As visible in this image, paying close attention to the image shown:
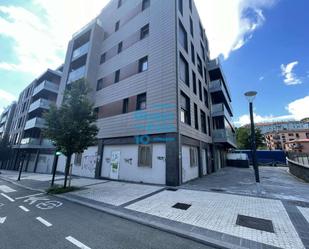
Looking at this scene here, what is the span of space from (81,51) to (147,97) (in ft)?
43.3

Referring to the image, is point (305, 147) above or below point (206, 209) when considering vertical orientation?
above

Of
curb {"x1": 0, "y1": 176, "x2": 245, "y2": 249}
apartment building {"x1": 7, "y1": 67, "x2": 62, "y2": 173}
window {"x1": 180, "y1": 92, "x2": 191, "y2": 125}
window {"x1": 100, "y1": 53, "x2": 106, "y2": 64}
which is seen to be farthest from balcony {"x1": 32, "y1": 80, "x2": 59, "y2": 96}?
curb {"x1": 0, "y1": 176, "x2": 245, "y2": 249}

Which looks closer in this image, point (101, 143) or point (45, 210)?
point (45, 210)

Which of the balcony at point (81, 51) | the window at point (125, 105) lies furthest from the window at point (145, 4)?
the window at point (125, 105)

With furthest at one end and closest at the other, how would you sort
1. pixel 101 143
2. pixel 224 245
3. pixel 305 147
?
pixel 305 147 < pixel 101 143 < pixel 224 245

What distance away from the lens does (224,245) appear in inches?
134

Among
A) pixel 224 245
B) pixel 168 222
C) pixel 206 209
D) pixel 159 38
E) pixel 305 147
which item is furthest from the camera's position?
pixel 305 147

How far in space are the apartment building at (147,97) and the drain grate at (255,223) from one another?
488 cm

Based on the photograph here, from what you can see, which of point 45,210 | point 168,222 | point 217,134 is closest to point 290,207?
point 168,222

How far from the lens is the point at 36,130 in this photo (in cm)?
2562

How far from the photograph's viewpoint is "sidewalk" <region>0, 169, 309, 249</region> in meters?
3.65

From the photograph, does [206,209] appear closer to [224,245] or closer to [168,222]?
[168,222]

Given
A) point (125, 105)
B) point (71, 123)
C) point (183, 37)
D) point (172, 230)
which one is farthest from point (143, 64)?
point (172, 230)

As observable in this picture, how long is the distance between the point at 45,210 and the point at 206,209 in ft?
20.4
